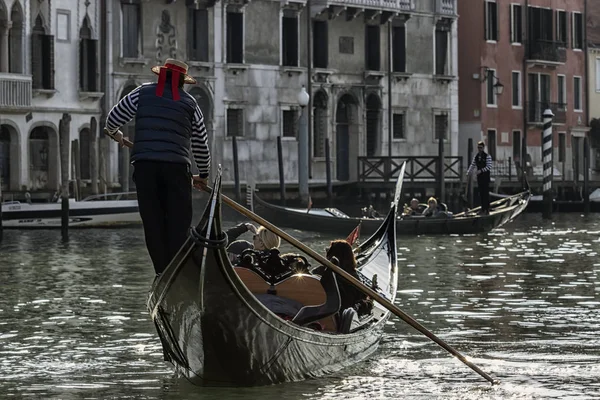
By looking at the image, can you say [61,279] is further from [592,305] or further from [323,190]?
[323,190]

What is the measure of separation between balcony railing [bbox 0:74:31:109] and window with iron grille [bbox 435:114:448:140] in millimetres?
12018

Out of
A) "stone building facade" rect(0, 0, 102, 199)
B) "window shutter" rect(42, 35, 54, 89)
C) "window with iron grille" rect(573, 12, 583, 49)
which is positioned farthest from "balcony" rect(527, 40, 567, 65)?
"window shutter" rect(42, 35, 54, 89)

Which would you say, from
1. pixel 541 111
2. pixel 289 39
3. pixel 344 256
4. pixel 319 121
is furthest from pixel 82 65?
pixel 344 256

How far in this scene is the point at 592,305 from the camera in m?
12.1

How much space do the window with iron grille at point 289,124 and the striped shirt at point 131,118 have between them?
24.1m

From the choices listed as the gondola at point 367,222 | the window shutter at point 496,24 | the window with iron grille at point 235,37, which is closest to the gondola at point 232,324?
the gondola at point 367,222

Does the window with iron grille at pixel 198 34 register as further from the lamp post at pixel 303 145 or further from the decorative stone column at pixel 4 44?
the decorative stone column at pixel 4 44

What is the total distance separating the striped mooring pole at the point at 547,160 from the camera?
29281 mm

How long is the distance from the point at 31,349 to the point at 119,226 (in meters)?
15.4

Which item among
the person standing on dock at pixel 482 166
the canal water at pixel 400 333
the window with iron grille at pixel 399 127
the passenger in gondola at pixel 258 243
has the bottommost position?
the canal water at pixel 400 333

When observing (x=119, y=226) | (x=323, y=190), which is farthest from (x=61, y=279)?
(x=323, y=190)

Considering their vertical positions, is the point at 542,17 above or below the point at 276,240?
above

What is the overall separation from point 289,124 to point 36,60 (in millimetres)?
6944

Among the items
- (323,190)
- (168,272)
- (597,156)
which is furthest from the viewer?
(597,156)
